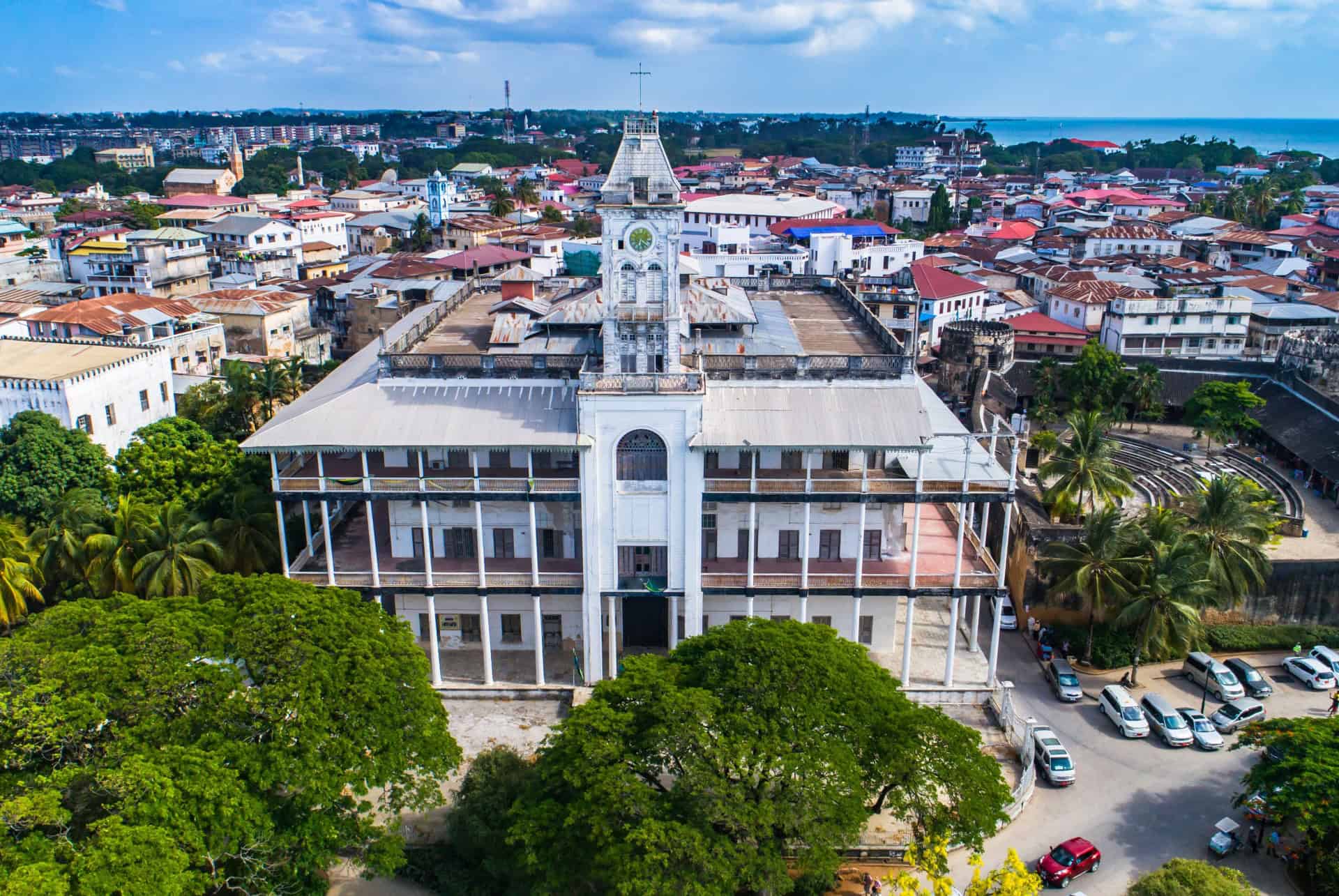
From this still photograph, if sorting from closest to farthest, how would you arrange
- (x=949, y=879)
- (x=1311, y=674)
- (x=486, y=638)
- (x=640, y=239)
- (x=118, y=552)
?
(x=949, y=879)
(x=640, y=239)
(x=486, y=638)
(x=118, y=552)
(x=1311, y=674)

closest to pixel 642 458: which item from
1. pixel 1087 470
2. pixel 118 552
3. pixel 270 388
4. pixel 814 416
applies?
pixel 814 416

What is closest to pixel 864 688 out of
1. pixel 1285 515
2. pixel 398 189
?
pixel 1285 515

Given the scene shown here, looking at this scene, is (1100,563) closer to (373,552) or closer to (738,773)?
(738,773)

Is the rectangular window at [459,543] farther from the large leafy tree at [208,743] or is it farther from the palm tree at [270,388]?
the palm tree at [270,388]

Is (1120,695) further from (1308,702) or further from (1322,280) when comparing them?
(1322,280)

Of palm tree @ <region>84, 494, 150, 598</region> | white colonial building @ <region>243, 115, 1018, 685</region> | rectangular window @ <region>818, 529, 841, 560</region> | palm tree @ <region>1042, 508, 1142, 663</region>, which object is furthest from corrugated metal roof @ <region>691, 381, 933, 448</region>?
palm tree @ <region>84, 494, 150, 598</region>

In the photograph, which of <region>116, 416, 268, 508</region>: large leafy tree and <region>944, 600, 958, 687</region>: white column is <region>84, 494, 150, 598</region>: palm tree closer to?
<region>116, 416, 268, 508</region>: large leafy tree
